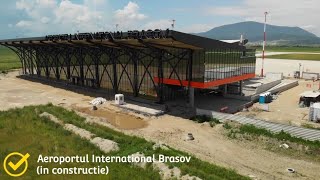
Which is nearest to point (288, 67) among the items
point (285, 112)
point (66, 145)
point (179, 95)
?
point (285, 112)

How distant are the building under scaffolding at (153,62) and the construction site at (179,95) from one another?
143 mm

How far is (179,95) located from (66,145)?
26.1 meters

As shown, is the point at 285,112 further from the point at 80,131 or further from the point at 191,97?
the point at 80,131

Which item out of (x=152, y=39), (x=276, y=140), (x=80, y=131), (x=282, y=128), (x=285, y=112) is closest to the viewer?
(x=276, y=140)

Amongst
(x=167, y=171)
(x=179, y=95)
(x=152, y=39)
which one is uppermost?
(x=152, y=39)

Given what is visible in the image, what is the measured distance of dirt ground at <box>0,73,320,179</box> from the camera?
26642 mm

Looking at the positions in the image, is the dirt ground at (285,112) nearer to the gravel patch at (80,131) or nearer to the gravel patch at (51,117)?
the gravel patch at (80,131)

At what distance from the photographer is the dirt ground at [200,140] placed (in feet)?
87.4

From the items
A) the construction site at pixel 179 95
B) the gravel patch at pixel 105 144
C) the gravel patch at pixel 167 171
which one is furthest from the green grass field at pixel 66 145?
the construction site at pixel 179 95

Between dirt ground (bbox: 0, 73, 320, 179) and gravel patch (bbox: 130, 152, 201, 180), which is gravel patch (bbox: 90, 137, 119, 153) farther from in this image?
dirt ground (bbox: 0, 73, 320, 179)

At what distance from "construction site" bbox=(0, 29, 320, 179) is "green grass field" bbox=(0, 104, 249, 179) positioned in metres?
3.14

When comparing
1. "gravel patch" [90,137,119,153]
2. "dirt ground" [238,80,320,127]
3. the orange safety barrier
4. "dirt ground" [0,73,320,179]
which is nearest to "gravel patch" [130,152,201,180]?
"gravel patch" [90,137,119,153]

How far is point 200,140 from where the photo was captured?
3338 centimetres

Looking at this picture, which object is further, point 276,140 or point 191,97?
point 191,97
